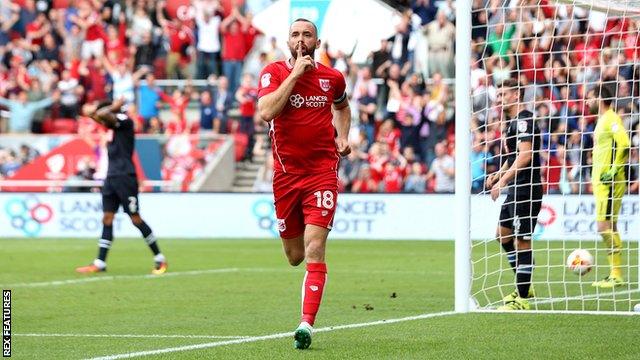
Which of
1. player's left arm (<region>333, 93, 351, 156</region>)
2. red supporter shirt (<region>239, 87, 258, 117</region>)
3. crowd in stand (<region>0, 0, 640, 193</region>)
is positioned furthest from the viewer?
red supporter shirt (<region>239, 87, 258, 117</region>)

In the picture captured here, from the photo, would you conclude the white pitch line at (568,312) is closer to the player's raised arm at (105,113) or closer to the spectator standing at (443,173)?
the player's raised arm at (105,113)

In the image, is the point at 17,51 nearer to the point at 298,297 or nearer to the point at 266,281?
the point at 266,281

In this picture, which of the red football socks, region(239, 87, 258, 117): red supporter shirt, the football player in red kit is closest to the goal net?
the football player in red kit

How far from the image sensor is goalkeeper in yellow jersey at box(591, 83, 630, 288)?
1538 centimetres

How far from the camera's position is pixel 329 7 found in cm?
2633

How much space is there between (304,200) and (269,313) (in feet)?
9.08

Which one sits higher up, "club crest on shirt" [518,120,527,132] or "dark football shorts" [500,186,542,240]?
"club crest on shirt" [518,120,527,132]

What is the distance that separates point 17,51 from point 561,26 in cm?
1414

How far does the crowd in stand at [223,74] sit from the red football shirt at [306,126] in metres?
16.0

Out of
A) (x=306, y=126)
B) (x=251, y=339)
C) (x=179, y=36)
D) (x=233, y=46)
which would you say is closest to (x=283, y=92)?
(x=306, y=126)

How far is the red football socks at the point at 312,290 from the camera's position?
945cm

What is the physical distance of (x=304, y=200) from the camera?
32.2 feet

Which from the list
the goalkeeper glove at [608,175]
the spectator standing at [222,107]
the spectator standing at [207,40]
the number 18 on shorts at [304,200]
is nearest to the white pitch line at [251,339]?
the number 18 on shorts at [304,200]

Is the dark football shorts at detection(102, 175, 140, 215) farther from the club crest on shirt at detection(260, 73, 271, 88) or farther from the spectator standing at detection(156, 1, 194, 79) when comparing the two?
the spectator standing at detection(156, 1, 194, 79)
